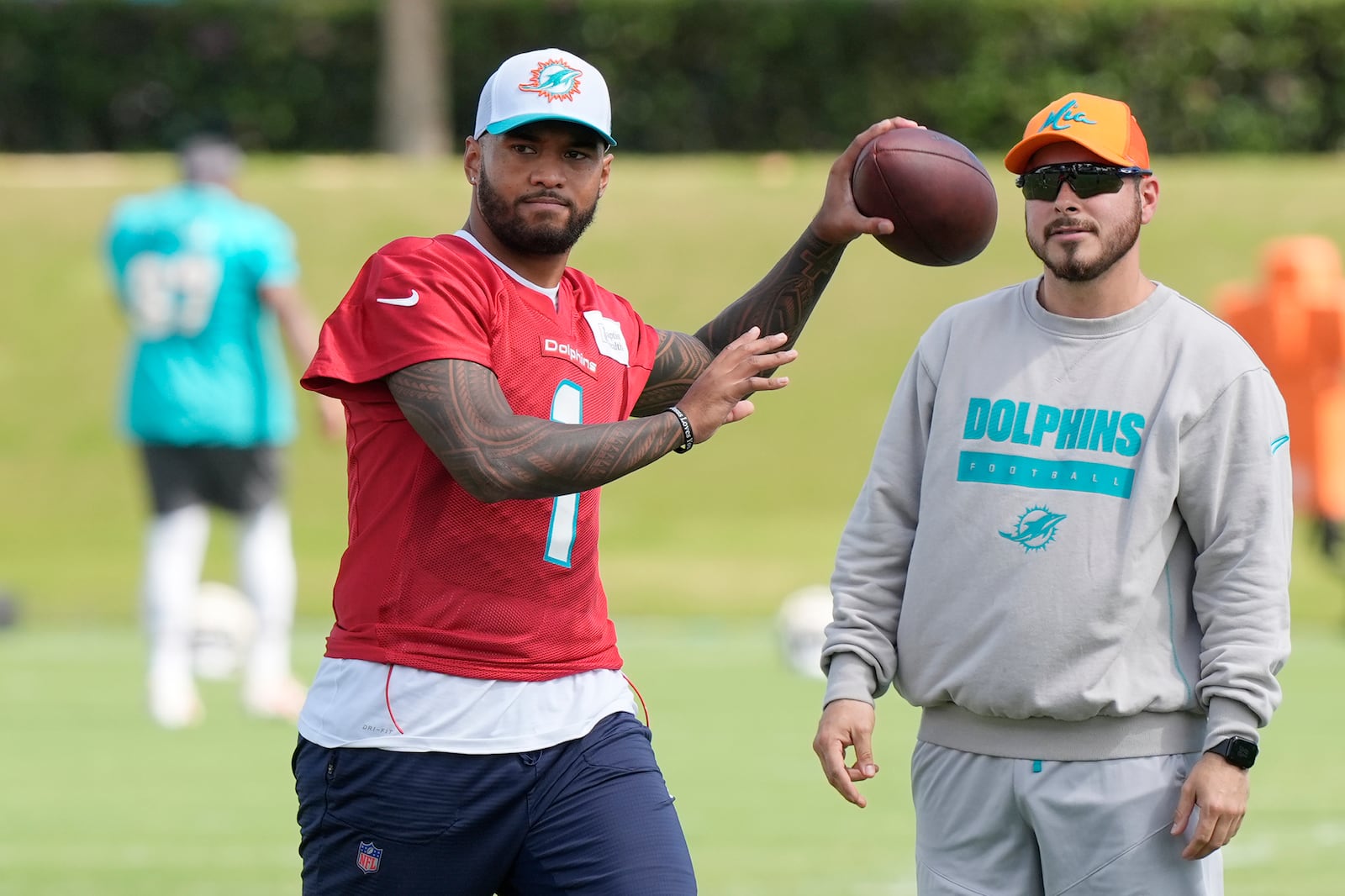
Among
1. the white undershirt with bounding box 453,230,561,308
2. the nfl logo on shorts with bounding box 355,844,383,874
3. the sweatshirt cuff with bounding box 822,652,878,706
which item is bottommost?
the nfl logo on shorts with bounding box 355,844,383,874

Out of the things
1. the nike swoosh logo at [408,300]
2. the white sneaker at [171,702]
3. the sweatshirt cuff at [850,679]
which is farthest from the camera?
the white sneaker at [171,702]

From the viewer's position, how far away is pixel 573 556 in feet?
12.1

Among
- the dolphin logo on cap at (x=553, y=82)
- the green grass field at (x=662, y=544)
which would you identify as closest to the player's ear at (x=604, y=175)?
the dolphin logo on cap at (x=553, y=82)

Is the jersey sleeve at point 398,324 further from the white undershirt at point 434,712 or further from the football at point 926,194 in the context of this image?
the football at point 926,194

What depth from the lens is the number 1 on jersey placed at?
12.0 feet

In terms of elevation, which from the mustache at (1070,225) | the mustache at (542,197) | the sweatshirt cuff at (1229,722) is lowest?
the sweatshirt cuff at (1229,722)

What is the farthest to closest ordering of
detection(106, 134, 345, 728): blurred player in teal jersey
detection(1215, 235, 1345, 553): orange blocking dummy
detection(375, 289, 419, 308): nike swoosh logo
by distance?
detection(1215, 235, 1345, 553): orange blocking dummy → detection(106, 134, 345, 728): blurred player in teal jersey → detection(375, 289, 419, 308): nike swoosh logo

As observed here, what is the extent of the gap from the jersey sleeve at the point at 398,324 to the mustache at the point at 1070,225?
1032 millimetres

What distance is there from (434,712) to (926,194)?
1498 mm

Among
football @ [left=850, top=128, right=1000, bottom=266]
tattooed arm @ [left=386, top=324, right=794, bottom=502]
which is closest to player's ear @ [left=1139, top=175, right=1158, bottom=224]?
football @ [left=850, top=128, right=1000, bottom=266]

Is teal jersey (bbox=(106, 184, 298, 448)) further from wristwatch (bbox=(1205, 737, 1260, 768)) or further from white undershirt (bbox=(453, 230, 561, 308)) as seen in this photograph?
wristwatch (bbox=(1205, 737, 1260, 768))

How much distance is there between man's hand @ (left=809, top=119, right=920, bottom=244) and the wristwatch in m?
1.36

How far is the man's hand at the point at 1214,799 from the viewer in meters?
3.42

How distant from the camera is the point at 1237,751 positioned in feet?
11.2
